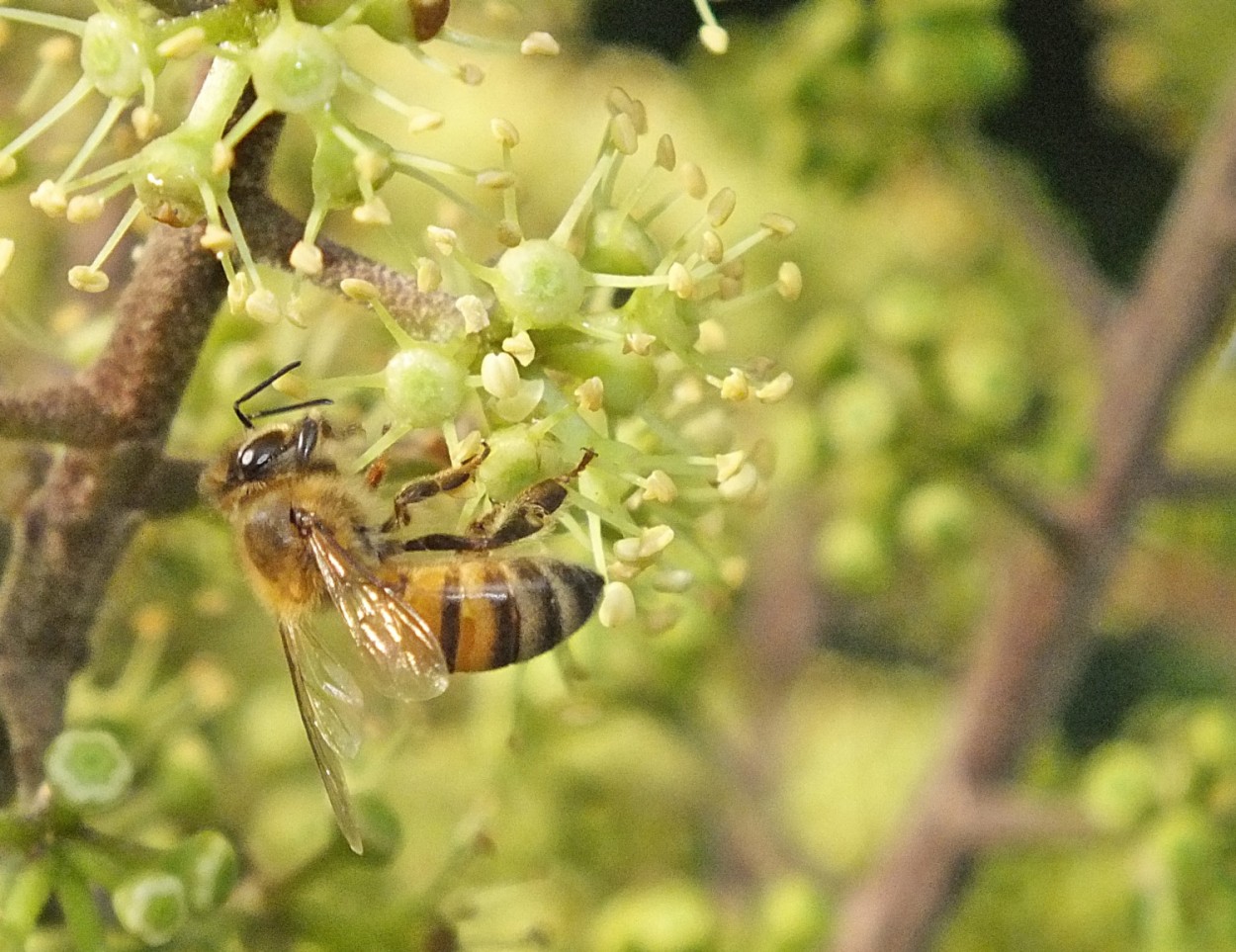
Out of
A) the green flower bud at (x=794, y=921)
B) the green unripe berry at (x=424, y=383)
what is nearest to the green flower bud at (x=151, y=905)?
the green unripe berry at (x=424, y=383)

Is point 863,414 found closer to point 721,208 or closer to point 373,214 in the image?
point 721,208

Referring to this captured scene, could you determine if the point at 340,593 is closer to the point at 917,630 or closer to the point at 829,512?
the point at 829,512

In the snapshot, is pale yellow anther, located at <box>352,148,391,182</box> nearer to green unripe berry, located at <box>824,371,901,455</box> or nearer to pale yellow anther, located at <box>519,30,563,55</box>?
pale yellow anther, located at <box>519,30,563,55</box>

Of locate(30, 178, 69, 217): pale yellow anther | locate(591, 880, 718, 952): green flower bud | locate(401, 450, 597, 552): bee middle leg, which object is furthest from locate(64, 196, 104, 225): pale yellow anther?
locate(591, 880, 718, 952): green flower bud

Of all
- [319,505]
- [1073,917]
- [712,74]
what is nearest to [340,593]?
[319,505]

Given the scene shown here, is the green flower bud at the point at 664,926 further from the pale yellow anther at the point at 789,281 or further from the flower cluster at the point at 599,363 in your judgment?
the pale yellow anther at the point at 789,281

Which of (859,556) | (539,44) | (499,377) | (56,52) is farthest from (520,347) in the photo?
(859,556)
